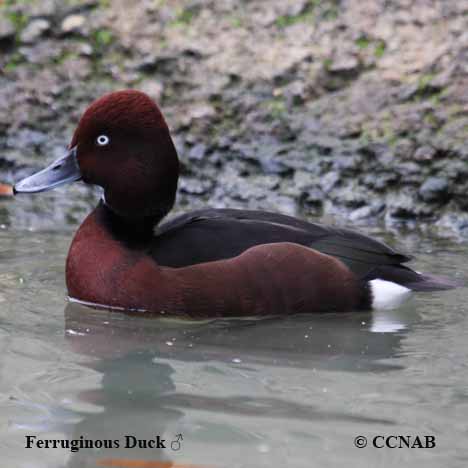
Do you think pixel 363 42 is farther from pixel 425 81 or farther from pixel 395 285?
pixel 395 285

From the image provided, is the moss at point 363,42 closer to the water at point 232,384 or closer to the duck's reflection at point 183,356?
A: the water at point 232,384

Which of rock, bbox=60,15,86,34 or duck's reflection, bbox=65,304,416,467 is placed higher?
rock, bbox=60,15,86,34

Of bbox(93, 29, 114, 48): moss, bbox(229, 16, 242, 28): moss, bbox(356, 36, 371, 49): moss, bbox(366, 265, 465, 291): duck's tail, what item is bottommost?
bbox(366, 265, 465, 291): duck's tail

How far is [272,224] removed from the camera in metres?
5.16

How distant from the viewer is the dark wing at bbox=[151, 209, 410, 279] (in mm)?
5020

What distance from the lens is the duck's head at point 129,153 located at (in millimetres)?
5215

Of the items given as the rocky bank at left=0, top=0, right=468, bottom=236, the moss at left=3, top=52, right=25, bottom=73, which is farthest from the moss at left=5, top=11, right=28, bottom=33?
the moss at left=3, top=52, right=25, bottom=73

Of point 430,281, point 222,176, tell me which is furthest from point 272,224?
point 222,176

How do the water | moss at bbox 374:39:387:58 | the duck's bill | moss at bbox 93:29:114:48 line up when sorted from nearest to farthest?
the water, the duck's bill, moss at bbox 374:39:387:58, moss at bbox 93:29:114:48

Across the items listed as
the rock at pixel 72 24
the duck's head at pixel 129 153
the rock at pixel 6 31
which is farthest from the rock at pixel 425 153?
the rock at pixel 6 31

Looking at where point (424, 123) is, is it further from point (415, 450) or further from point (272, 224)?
point (415, 450)

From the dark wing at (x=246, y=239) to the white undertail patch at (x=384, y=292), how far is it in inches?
2.5

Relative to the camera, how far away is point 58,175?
213 inches

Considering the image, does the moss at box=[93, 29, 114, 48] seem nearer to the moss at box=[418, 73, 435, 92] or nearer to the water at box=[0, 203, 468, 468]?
the moss at box=[418, 73, 435, 92]
